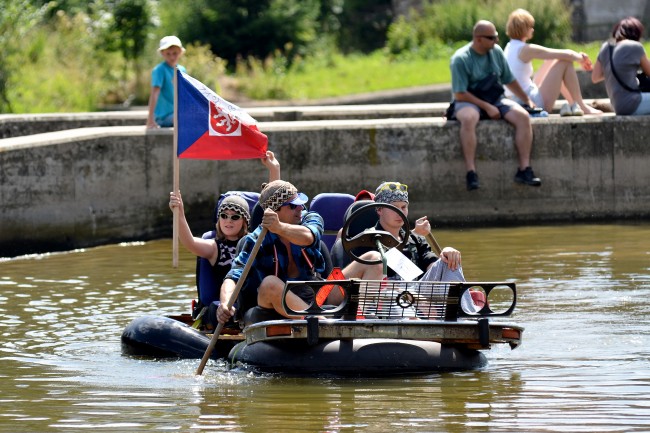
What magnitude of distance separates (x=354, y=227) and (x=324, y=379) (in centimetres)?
159

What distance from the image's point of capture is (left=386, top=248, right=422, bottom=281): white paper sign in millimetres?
10688

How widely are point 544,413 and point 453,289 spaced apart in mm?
1275

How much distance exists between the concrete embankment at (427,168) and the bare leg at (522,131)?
0.47 ft

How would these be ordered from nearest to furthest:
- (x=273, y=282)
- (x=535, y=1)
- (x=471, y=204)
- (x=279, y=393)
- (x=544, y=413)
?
(x=544, y=413)
(x=279, y=393)
(x=273, y=282)
(x=471, y=204)
(x=535, y=1)

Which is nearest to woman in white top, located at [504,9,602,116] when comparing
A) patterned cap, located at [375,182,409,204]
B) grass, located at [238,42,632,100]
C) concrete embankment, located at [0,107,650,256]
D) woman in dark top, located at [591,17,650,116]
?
woman in dark top, located at [591,17,650,116]

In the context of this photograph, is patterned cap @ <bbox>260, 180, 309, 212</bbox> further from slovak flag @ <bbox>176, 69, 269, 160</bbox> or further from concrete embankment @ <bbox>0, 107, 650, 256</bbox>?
concrete embankment @ <bbox>0, 107, 650, 256</bbox>

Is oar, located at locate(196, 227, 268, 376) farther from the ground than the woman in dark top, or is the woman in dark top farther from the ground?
the woman in dark top

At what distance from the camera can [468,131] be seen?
17906mm

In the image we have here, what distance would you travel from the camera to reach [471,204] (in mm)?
18188

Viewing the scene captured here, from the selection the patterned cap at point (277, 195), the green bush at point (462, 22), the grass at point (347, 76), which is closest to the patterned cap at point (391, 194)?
the patterned cap at point (277, 195)

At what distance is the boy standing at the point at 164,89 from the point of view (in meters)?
17.9

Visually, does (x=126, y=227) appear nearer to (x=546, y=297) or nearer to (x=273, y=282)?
(x=546, y=297)

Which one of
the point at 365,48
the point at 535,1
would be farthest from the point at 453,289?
the point at 365,48

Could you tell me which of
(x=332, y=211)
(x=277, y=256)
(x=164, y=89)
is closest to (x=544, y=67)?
(x=164, y=89)
